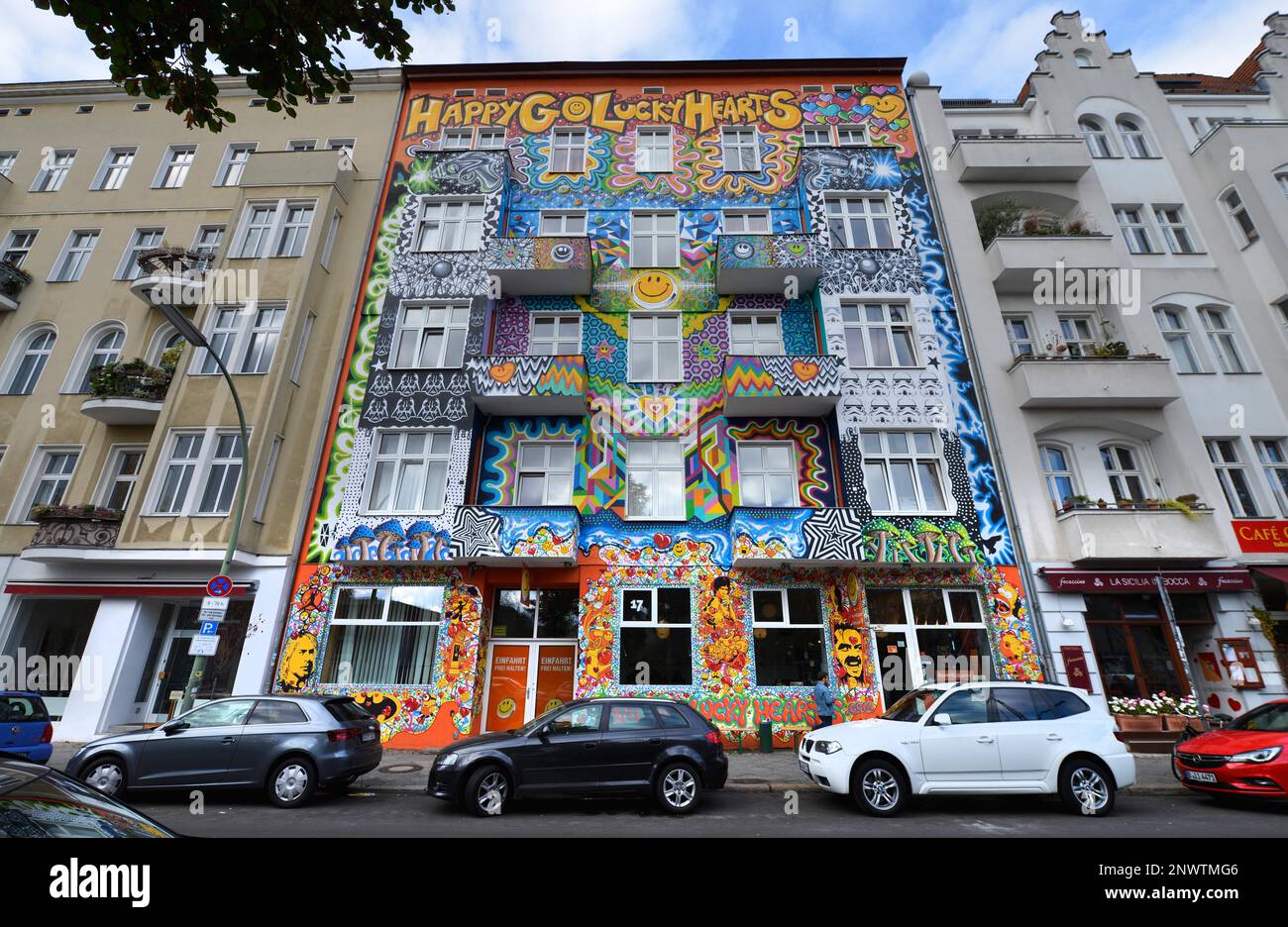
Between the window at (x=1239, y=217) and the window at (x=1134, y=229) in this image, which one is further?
the window at (x=1134, y=229)

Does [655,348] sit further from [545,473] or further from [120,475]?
[120,475]

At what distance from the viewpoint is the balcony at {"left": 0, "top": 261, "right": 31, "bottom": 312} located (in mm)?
18547

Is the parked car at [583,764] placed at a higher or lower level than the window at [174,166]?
lower

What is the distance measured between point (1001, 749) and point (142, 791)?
12.9 m

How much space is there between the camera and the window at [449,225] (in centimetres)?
1844

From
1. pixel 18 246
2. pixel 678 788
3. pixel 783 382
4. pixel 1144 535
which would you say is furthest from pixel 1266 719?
pixel 18 246

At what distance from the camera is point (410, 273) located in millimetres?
17703

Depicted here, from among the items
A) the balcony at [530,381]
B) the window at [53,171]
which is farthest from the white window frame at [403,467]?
the window at [53,171]

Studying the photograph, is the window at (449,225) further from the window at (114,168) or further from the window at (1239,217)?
the window at (1239,217)

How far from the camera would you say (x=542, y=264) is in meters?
17.1

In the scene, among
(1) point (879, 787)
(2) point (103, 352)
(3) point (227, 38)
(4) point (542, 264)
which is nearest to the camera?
(3) point (227, 38)

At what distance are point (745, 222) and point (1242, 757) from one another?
16.6 metres

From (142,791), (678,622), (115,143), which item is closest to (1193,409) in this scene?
(678,622)

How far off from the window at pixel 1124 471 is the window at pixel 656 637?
34.9ft
